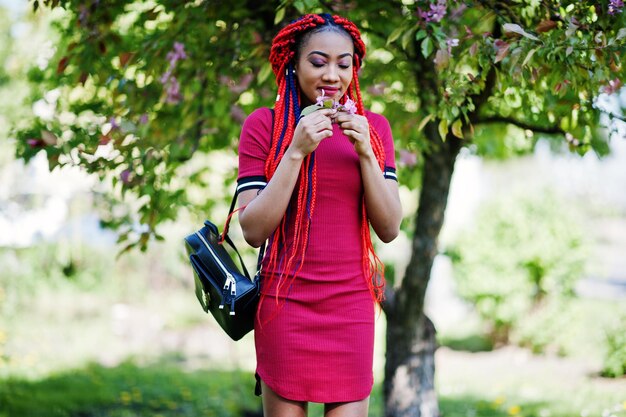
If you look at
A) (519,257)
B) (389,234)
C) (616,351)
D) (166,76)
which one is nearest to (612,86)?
(389,234)

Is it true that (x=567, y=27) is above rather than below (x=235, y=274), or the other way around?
above

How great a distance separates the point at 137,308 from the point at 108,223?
7.88 metres

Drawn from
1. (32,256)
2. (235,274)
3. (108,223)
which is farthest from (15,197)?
(235,274)

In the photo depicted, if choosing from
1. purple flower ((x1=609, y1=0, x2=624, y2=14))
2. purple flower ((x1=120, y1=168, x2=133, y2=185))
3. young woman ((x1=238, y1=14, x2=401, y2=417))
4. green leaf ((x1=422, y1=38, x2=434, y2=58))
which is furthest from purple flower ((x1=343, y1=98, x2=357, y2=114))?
purple flower ((x1=120, y1=168, x2=133, y2=185))

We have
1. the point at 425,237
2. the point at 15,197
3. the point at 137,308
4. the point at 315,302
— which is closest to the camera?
the point at 315,302

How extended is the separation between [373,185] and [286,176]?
275 millimetres

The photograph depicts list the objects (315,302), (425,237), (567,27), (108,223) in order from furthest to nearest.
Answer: (108,223) → (425,237) → (567,27) → (315,302)

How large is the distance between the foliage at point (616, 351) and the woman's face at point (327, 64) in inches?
200

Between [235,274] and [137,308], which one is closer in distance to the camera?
[235,274]

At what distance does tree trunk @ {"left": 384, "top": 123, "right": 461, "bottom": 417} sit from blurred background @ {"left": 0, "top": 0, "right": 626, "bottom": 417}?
0.20 m

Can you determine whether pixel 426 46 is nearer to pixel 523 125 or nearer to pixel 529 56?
pixel 529 56

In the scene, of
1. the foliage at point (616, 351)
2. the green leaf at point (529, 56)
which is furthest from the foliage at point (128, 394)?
the green leaf at point (529, 56)

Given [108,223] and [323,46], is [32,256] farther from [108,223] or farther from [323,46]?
[323,46]

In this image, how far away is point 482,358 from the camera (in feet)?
27.9
